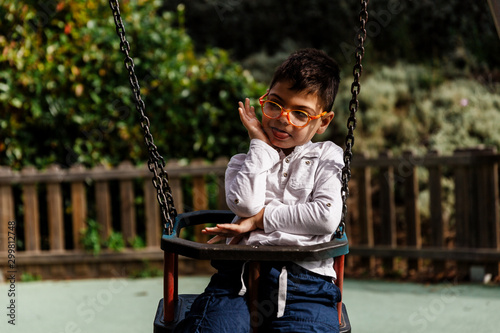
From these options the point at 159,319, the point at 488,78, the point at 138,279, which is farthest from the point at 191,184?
the point at 488,78

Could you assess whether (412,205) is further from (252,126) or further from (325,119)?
(252,126)

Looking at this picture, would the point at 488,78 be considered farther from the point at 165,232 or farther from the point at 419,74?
the point at 165,232

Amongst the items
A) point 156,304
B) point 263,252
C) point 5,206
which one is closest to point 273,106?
point 263,252

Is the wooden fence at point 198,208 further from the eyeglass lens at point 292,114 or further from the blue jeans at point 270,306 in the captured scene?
the blue jeans at point 270,306

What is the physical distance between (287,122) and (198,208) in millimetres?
3073

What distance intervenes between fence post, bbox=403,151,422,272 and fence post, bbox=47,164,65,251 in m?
2.81

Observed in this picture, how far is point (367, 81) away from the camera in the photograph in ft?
24.6

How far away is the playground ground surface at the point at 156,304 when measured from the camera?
12.3 feet

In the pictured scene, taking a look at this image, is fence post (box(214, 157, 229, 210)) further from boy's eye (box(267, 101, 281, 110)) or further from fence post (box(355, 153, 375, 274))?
boy's eye (box(267, 101, 281, 110))

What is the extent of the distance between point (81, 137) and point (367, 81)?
371 cm

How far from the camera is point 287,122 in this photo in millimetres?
2168

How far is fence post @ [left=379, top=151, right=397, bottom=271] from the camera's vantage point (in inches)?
188

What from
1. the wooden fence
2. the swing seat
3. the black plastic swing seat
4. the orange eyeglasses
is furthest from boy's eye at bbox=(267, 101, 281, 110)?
the wooden fence
